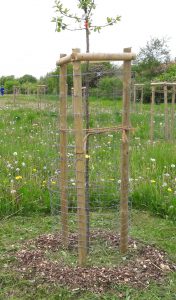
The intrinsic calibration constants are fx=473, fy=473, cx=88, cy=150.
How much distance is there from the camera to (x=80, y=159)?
12.4 ft

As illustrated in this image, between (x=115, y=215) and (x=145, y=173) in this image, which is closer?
(x=115, y=215)

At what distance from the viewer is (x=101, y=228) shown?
→ 5094 mm

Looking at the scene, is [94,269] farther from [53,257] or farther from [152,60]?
[152,60]

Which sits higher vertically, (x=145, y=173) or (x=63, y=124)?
(x=63, y=124)

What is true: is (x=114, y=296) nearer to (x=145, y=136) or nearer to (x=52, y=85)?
(x=52, y=85)

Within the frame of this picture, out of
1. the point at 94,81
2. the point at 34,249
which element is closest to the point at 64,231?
the point at 34,249

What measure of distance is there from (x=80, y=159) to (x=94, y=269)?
3.11 feet

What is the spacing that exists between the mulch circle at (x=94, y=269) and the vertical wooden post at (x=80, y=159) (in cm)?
20

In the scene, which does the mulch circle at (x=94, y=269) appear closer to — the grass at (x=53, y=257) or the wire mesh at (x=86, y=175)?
the grass at (x=53, y=257)

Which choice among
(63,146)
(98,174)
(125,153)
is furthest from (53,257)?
(98,174)

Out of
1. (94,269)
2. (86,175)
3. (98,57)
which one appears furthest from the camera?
(86,175)

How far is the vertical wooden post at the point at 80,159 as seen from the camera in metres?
3.70

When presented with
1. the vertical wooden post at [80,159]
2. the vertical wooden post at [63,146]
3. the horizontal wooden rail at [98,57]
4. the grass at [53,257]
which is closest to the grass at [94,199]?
the grass at [53,257]

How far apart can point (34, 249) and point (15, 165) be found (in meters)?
2.68
